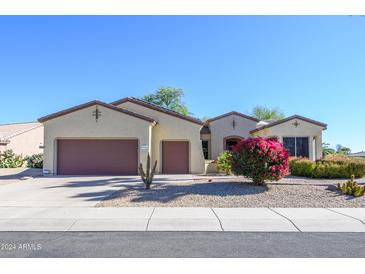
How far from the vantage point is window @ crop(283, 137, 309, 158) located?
875 inches

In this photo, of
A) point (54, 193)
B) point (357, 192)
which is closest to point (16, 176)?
point (54, 193)

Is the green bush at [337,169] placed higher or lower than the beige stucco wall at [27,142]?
lower

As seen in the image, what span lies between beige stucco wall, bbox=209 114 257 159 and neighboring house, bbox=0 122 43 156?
1558cm

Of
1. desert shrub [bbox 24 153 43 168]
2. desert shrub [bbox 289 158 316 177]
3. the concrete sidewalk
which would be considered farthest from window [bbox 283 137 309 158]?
desert shrub [bbox 24 153 43 168]

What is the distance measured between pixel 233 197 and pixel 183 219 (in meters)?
3.41

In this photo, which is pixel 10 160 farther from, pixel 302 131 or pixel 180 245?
pixel 180 245

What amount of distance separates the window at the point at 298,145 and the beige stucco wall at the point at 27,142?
22.1 meters

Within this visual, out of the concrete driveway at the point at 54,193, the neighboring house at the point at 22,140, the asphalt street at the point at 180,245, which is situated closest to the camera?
the asphalt street at the point at 180,245

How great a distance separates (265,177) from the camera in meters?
11.9

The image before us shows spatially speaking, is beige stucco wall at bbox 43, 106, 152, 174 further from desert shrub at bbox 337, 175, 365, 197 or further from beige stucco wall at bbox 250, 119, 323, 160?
desert shrub at bbox 337, 175, 365, 197

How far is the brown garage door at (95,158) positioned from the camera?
18.0 m

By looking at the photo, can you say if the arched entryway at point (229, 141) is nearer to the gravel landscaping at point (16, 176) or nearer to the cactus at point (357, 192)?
the gravel landscaping at point (16, 176)

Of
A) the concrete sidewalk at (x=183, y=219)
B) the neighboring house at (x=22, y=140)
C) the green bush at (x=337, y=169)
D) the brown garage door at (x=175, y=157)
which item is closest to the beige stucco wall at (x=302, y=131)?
the green bush at (x=337, y=169)

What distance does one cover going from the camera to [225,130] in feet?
92.0
